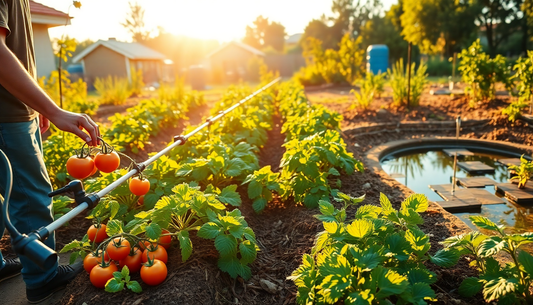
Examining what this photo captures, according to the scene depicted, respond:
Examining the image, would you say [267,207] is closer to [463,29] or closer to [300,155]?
[300,155]

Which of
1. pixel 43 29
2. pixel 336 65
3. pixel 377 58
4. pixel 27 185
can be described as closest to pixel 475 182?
pixel 27 185

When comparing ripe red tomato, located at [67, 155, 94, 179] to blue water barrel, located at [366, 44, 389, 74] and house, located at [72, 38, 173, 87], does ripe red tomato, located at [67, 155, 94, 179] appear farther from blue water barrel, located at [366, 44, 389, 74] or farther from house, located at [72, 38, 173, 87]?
house, located at [72, 38, 173, 87]

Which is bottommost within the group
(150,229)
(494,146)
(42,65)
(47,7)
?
(494,146)

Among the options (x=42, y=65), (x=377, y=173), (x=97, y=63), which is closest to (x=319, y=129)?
(x=377, y=173)

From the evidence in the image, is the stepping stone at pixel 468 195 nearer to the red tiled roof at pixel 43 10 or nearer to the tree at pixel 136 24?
the red tiled roof at pixel 43 10

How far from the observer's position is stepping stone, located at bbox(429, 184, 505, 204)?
405cm

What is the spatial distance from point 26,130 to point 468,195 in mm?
4246

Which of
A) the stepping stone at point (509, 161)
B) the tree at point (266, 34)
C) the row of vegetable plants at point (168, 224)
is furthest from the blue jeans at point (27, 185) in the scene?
the tree at point (266, 34)

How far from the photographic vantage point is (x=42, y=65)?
10648mm

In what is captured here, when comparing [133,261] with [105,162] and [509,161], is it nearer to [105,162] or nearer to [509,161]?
[105,162]

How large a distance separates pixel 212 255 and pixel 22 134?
4.39 ft

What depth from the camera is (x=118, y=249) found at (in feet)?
6.72

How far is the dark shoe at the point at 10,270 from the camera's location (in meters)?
2.63

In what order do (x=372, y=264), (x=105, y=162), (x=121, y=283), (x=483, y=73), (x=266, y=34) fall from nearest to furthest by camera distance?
(x=372, y=264)
(x=121, y=283)
(x=105, y=162)
(x=483, y=73)
(x=266, y=34)
